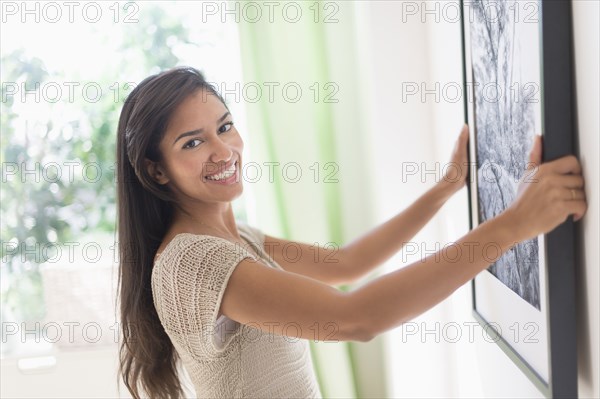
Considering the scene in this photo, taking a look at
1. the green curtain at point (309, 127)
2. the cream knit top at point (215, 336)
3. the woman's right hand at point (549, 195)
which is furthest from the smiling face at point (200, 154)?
the green curtain at point (309, 127)

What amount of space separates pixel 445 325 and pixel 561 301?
1.10 m

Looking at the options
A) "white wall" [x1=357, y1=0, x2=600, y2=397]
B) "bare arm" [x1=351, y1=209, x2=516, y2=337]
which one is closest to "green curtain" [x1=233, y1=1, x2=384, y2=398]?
"white wall" [x1=357, y1=0, x2=600, y2=397]

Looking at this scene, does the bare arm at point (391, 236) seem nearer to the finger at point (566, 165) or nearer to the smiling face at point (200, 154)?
the smiling face at point (200, 154)

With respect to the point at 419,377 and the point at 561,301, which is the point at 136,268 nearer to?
the point at 561,301

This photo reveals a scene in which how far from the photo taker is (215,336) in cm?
138

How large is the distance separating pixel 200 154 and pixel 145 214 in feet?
0.64

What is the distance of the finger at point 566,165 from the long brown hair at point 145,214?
0.77 m

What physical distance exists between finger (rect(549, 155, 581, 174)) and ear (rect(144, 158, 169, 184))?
82 centimetres

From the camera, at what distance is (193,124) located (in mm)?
1419

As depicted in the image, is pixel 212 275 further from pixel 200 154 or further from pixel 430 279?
pixel 430 279

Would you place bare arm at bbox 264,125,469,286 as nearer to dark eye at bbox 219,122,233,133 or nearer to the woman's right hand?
dark eye at bbox 219,122,233,133

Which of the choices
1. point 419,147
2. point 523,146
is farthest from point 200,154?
point 419,147

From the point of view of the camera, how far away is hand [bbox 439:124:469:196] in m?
1.47

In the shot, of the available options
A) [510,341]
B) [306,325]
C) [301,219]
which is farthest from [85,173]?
[510,341]
